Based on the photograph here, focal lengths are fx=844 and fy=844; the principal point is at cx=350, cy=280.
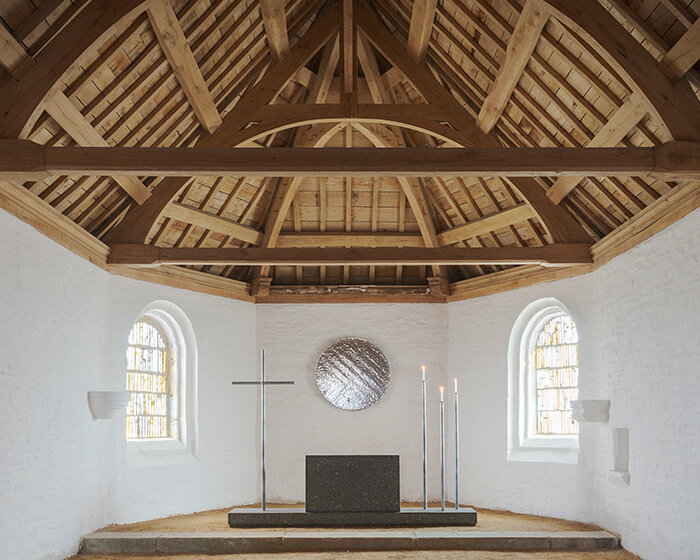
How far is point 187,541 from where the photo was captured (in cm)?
884

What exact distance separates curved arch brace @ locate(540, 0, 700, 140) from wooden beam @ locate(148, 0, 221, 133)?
346 cm

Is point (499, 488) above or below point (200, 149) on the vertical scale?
below

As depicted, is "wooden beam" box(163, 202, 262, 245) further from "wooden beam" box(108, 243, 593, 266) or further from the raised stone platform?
the raised stone platform

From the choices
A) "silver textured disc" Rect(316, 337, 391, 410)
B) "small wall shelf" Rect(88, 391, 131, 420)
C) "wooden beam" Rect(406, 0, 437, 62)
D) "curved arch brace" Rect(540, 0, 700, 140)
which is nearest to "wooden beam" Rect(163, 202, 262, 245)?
"silver textured disc" Rect(316, 337, 391, 410)

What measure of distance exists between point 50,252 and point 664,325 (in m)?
5.92

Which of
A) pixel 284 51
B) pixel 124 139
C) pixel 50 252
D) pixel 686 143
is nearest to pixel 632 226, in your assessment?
pixel 686 143

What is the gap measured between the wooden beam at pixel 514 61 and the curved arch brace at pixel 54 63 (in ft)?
10.9

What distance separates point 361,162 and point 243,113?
2.96 m

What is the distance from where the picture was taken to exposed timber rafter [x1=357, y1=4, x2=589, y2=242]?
30.1 ft

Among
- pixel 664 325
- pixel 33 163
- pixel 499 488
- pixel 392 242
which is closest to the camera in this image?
pixel 33 163

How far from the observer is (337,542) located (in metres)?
8.80

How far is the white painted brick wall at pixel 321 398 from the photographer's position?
748cm

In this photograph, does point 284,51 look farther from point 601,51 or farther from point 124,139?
point 601,51

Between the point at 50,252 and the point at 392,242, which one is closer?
the point at 50,252
